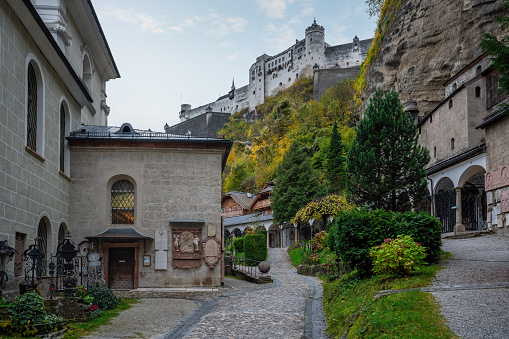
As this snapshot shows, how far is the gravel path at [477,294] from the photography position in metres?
7.99

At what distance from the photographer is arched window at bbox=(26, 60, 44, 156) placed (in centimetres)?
1631

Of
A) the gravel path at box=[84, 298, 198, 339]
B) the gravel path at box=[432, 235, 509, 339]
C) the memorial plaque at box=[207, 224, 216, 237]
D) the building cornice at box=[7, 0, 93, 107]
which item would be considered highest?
the building cornice at box=[7, 0, 93, 107]

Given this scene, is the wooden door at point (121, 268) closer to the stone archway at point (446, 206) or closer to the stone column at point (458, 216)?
the stone column at point (458, 216)

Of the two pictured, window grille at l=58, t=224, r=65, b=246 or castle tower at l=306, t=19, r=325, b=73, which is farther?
castle tower at l=306, t=19, r=325, b=73

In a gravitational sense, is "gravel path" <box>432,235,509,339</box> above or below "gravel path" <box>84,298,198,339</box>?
above

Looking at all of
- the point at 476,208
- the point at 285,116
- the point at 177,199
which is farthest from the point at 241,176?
the point at 177,199

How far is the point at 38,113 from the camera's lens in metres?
17.1

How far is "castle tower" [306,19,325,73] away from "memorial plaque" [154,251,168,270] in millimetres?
84695

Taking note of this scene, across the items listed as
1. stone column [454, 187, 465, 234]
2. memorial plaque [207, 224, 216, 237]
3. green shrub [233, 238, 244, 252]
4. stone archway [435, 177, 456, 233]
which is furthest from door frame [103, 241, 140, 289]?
green shrub [233, 238, 244, 252]

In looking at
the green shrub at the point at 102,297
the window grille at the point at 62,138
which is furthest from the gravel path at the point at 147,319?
the window grille at the point at 62,138

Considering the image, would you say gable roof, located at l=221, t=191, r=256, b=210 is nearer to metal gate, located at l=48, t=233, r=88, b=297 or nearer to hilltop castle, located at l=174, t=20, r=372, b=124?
hilltop castle, located at l=174, t=20, r=372, b=124

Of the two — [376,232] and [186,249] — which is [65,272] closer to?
[186,249]

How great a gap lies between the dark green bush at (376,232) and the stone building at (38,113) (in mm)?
8850

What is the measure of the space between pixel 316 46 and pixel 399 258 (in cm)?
9286
